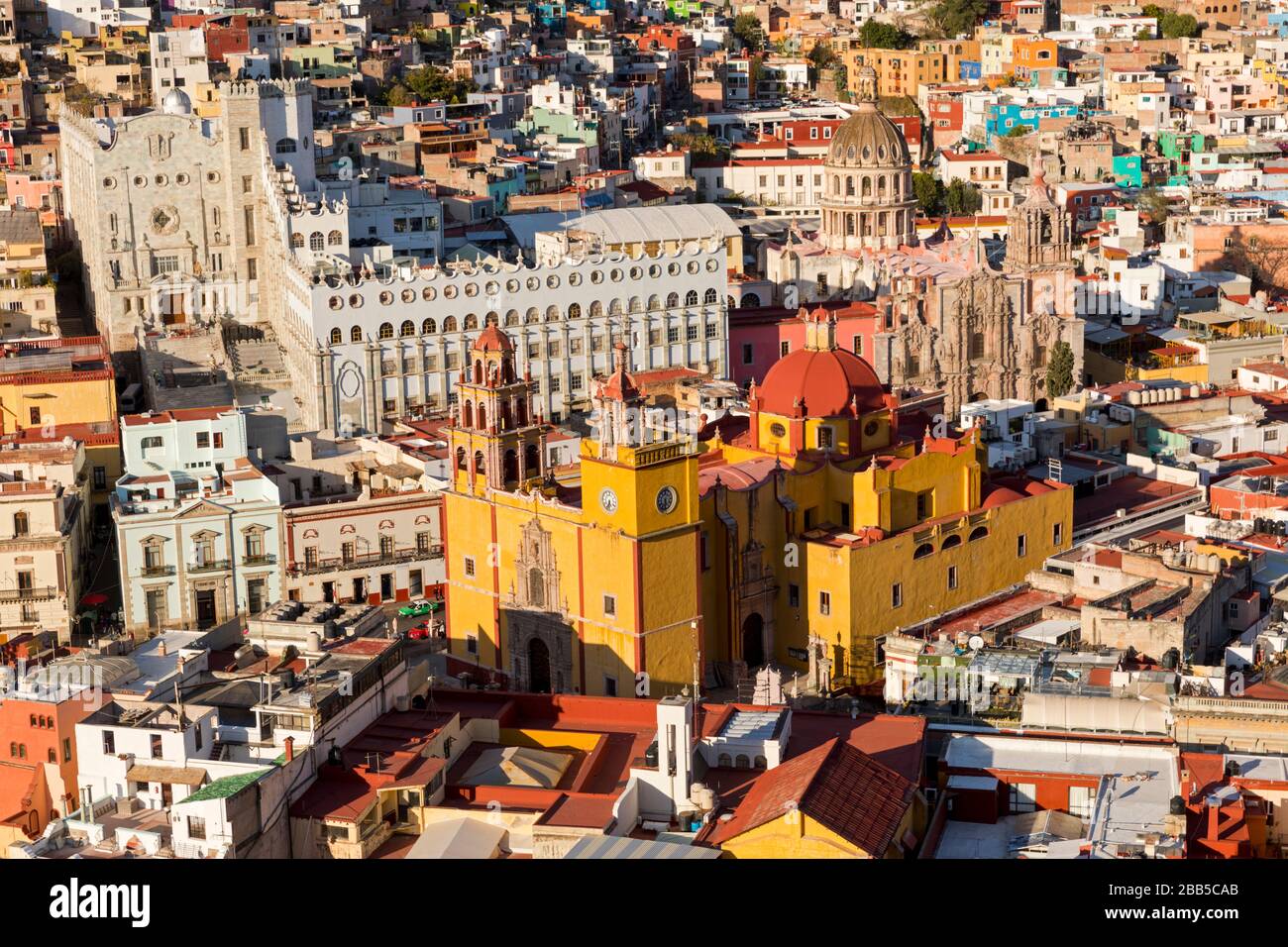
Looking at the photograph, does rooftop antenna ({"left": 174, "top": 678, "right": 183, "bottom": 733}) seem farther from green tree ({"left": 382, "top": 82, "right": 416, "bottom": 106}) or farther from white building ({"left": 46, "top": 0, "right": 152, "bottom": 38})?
white building ({"left": 46, "top": 0, "right": 152, "bottom": 38})

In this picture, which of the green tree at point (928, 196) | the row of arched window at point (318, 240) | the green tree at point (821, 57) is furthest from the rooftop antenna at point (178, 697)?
the green tree at point (821, 57)

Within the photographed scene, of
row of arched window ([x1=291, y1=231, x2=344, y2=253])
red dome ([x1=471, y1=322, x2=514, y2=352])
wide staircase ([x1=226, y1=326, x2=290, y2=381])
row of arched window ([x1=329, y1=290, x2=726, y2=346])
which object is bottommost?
wide staircase ([x1=226, y1=326, x2=290, y2=381])

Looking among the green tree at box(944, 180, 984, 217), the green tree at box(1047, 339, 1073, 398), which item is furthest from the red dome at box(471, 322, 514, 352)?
the green tree at box(944, 180, 984, 217)

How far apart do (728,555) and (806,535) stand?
213 centimetres

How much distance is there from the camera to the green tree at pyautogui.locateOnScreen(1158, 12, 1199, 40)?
483 feet

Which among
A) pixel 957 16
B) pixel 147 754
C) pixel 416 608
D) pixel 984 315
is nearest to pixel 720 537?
pixel 416 608

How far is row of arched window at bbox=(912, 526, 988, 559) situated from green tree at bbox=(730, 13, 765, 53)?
105 m

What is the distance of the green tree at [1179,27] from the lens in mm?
147250

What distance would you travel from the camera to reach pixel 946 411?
6981 centimetres

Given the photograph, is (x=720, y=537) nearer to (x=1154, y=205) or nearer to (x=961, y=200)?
(x=1154, y=205)

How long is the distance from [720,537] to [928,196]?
61144 mm

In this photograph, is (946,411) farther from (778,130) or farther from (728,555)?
(778,130)

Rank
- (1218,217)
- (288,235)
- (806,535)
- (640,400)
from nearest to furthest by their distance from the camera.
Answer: (640,400)
(806,535)
(288,235)
(1218,217)
